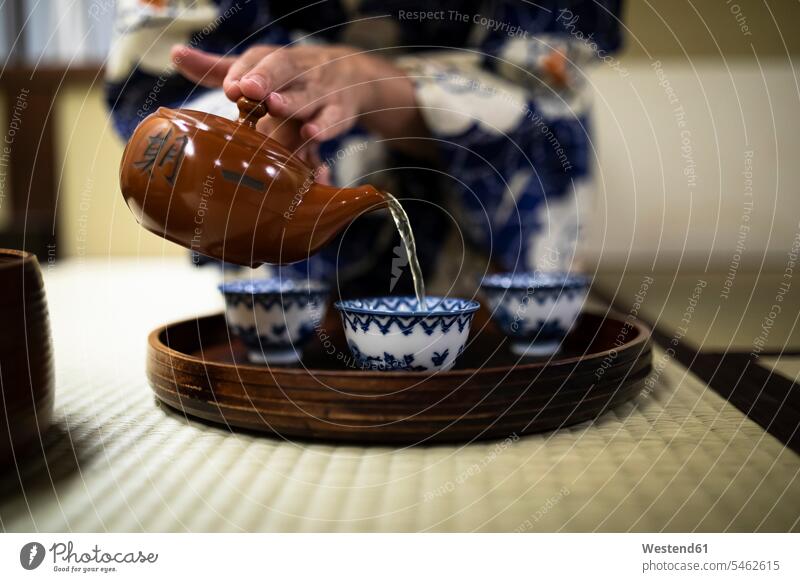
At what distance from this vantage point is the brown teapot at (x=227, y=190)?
33cm

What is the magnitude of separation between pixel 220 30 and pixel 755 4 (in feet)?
2.82

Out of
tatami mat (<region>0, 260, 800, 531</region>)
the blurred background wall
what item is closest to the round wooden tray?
tatami mat (<region>0, 260, 800, 531</region>)

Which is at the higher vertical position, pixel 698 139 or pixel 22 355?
pixel 22 355

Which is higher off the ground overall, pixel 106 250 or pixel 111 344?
pixel 111 344

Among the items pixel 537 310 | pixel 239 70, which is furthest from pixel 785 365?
pixel 239 70

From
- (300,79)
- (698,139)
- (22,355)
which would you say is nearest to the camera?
(22,355)

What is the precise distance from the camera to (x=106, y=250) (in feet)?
4.93

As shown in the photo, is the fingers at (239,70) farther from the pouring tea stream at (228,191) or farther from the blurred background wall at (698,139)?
the blurred background wall at (698,139)

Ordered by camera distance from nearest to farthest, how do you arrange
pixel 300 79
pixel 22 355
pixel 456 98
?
pixel 22 355 < pixel 300 79 < pixel 456 98

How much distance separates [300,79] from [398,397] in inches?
7.8

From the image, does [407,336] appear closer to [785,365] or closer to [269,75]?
[269,75]

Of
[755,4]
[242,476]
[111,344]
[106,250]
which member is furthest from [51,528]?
[106,250]

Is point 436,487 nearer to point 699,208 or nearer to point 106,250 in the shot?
point 699,208

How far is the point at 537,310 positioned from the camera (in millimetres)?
470
